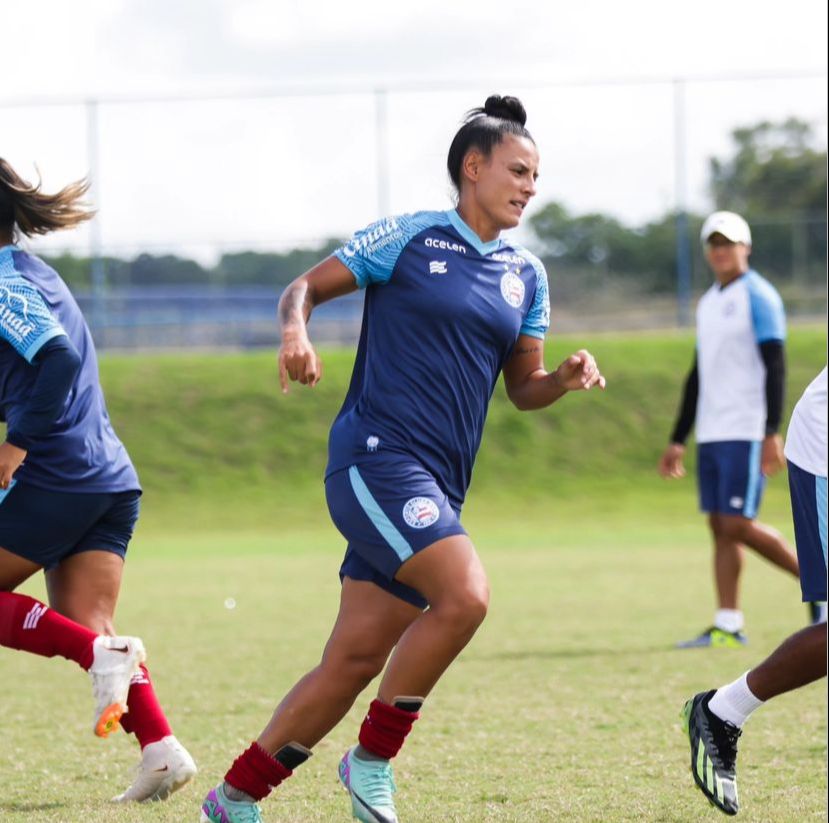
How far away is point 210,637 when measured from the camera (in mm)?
9969

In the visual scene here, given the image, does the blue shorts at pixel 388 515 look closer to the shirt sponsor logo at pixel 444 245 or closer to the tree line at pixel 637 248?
the shirt sponsor logo at pixel 444 245

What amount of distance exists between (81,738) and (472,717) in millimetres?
1727

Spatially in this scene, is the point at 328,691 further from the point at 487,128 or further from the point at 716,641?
the point at 716,641

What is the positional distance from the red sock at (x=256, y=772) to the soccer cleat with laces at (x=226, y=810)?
41 millimetres

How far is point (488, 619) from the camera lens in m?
10.7

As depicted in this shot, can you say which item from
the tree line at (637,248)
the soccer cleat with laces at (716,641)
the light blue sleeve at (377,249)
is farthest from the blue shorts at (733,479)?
the tree line at (637,248)

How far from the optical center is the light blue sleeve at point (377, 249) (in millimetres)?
4656

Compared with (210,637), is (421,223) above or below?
above

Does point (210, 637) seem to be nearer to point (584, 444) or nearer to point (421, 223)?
point (421, 223)

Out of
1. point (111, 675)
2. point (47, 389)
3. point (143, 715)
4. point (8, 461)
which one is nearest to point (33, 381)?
point (47, 389)

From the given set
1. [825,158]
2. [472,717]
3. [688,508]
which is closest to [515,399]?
[472,717]

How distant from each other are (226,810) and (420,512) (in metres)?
1.09

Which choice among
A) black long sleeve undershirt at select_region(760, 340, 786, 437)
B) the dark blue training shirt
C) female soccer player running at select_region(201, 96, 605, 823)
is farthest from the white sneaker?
black long sleeve undershirt at select_region(760, 340, 786, 437)

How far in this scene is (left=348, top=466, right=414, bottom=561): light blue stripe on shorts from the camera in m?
4.36
